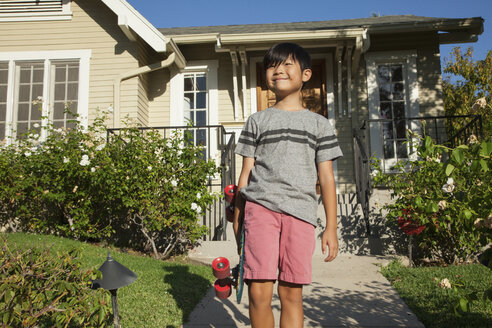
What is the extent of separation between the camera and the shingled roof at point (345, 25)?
7.58 meters

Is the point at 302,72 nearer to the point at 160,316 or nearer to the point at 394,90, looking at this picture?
the point at 160,316

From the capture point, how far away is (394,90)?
328 inches

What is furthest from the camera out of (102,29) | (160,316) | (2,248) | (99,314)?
(102,29)

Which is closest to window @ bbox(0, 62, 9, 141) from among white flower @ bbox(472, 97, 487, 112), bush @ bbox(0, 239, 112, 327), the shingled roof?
the shingled roof

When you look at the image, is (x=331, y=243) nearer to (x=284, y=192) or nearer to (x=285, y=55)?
(x=284, y=192)

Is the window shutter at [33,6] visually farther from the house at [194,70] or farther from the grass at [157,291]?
the grass at [157,291]

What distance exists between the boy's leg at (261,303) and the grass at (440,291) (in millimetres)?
913

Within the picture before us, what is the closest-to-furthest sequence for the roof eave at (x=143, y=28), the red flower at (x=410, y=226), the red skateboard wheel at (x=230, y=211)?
the red skateboard wheel at (x=230, y=211)
the red flower at (x=410, y=226)
the roof eave at (x=143, y=28)

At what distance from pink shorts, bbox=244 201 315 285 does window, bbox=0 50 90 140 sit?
6.96 m

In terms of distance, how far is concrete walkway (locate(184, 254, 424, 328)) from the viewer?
2.86 meters

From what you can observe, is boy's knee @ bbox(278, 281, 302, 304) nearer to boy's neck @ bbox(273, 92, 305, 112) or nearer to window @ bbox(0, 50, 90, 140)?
boy's neck @ bbox(273, 92, 305, 112)

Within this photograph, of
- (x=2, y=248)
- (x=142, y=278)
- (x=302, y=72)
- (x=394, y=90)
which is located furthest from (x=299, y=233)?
(x=394, y=90)

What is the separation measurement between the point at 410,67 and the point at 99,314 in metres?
7.90

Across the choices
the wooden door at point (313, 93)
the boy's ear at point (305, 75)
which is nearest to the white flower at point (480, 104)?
the boy's ear at point (305, 75)
